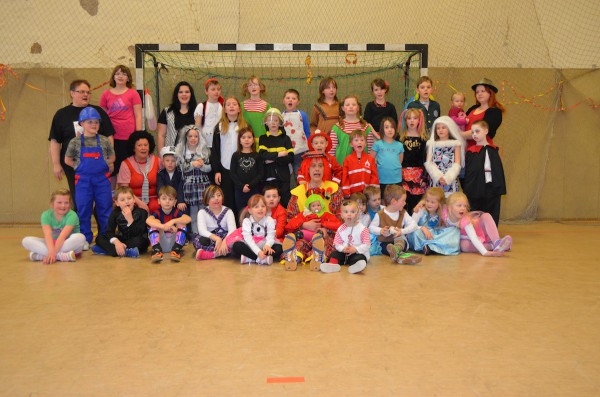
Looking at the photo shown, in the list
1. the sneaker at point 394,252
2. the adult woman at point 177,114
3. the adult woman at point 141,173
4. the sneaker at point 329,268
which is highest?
the adult woman at point 177,114

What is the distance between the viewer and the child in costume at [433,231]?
215 inches

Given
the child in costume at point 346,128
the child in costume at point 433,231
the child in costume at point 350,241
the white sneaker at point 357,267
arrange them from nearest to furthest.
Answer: the white sneaker at point 357,267
the child in costume at point 350,241
the child in costume at point 433,231
the child in costume at point 346,128

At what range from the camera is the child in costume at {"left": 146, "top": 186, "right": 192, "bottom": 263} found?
17.5ft

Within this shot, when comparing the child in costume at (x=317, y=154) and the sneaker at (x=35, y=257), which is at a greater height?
the child in costume at (x=317, y=154)

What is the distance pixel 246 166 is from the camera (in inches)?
227

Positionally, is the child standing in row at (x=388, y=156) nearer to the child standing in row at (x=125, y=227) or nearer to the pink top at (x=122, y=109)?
the child standing in row at (x=125, y=227)

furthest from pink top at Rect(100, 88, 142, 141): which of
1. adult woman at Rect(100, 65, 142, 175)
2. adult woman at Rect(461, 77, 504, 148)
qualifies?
adult woman at Rect(461, 77, 504, 148)

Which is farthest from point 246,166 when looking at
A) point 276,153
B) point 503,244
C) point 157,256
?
point 503,244

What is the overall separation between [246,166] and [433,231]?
197 centimetres

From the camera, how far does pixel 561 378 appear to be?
8.46ft

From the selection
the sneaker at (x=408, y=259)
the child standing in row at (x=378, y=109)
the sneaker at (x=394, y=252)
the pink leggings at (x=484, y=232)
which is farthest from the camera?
the child standing in row at (x=378, y=109)

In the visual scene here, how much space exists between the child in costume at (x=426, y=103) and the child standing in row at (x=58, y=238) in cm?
372

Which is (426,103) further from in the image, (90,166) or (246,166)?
(90,166)

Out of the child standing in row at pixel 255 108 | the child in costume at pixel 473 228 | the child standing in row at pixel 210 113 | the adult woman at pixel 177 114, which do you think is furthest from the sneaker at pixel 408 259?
the adult woman at pixel 177 114
